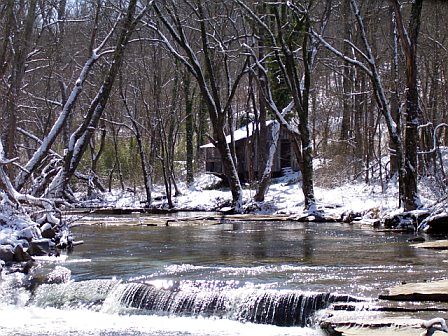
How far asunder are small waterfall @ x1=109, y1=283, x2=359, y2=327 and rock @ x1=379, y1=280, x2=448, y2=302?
60 centimetres

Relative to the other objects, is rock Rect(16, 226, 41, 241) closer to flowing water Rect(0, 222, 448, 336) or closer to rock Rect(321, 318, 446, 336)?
flowing water Rect(0, 222, 448, 336)

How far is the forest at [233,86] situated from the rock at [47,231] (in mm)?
174

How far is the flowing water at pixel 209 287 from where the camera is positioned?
1127 cm

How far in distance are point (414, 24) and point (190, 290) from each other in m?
12.7

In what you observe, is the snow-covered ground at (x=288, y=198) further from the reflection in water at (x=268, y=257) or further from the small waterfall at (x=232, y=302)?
the small waterfall at (x=232, y=302)

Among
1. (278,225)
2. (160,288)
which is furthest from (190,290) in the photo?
(278,225)

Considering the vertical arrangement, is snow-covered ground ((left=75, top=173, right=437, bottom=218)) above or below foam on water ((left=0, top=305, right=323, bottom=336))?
above

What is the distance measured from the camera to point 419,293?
35.0ft

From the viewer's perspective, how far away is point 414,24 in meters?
21.7

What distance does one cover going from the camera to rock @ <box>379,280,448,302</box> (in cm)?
1059

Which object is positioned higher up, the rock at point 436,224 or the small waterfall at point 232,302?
the rock at point 436,224

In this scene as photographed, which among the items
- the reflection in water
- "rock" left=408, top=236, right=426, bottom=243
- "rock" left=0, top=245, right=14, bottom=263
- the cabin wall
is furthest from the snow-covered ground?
"rock" left=0, top=245, right=14, bottom=263

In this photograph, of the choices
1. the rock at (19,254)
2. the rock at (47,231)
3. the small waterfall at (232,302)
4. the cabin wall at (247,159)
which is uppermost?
the cabin wall at (247,159)

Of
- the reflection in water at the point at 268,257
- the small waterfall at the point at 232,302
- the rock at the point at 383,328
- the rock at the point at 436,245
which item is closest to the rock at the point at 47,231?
the reflection in water at the point at 268,257
